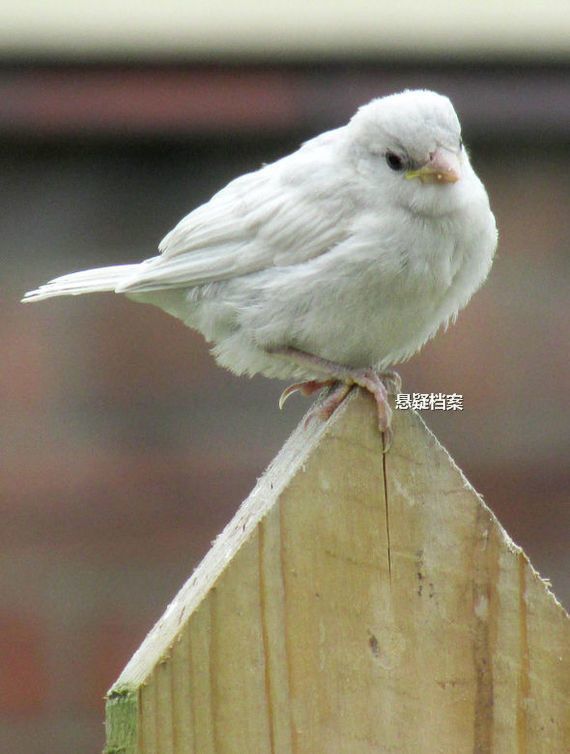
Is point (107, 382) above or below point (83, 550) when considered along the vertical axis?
above

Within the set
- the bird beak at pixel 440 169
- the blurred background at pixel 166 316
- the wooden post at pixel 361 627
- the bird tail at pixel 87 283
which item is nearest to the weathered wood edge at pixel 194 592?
the wooden post at pixel 361 627

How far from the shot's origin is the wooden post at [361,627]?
188cm

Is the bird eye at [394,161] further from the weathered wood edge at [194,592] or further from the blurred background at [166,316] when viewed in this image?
the blurred background at [166,316]

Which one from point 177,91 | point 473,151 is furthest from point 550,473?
point 177,91

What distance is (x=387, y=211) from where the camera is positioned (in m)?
2.80

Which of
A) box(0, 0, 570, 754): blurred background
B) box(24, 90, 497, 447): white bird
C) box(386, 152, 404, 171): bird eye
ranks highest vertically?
box(0, 0, 570, 754): blurred background

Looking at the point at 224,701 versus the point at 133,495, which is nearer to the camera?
the point at 224,701

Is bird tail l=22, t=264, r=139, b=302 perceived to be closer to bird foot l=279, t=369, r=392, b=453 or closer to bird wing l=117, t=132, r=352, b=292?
bird wing l=117, t=132, r=352, b=292

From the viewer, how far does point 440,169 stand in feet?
8.93

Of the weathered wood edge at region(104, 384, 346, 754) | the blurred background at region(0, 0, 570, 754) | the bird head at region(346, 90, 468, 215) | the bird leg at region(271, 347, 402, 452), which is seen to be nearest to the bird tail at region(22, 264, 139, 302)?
the bird leg at region(271, 347, 402, 452)

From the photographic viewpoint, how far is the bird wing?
287 centimetres

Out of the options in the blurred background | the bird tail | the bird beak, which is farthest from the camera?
the blurred background

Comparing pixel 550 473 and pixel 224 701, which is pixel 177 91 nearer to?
pixel 550 473

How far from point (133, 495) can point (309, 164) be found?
2304 millimetres
